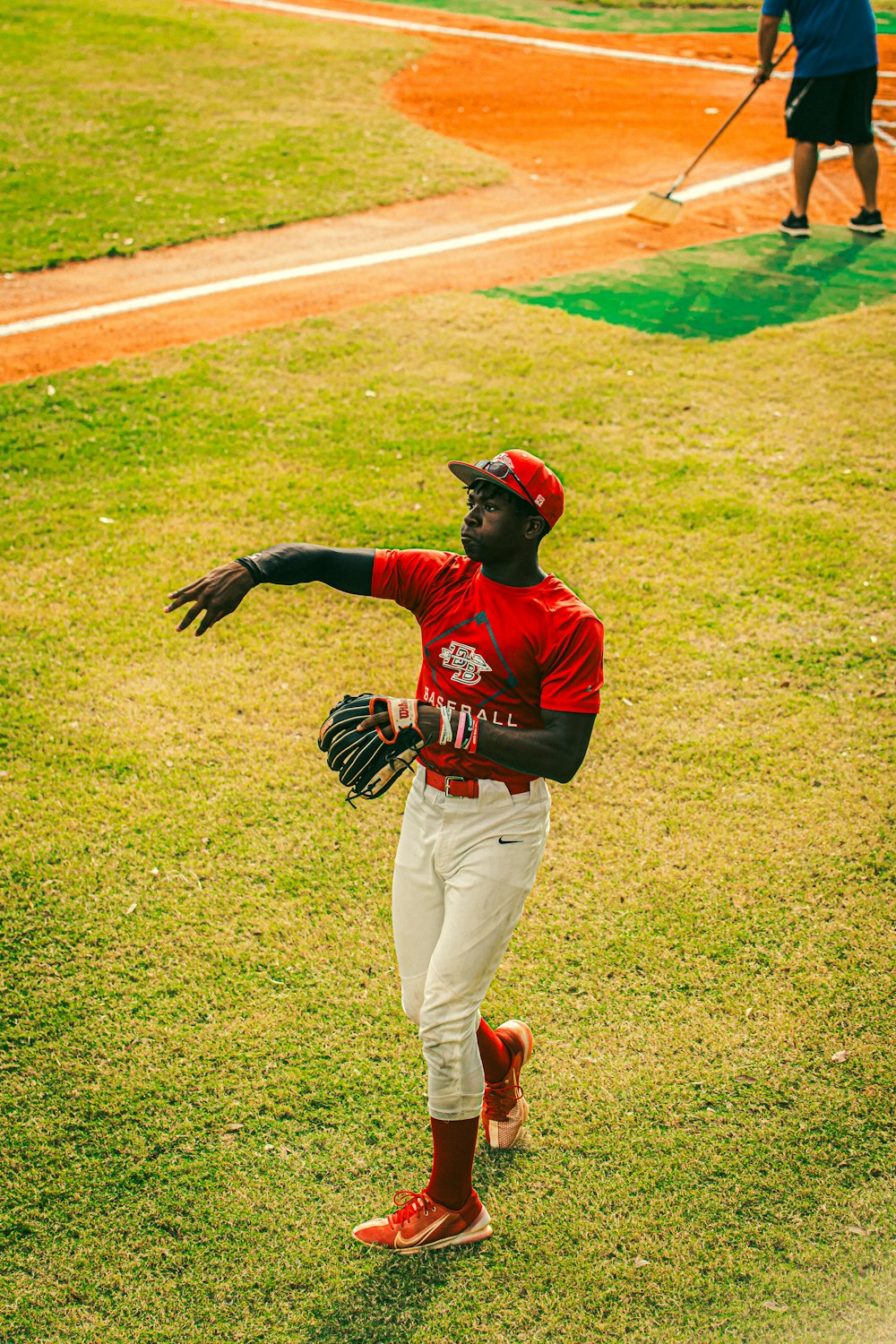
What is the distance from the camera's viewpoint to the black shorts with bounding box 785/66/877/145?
36.3 ft

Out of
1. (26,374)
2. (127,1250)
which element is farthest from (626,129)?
(127,1250)

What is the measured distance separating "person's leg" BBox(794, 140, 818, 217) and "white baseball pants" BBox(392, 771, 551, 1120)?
9916 mm

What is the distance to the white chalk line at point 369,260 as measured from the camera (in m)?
11.0

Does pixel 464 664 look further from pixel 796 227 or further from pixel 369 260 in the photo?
pixel 796 227

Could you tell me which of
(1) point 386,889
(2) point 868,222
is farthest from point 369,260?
(1) point 386,889

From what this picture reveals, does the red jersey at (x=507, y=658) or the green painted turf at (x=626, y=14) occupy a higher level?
the green painted turf at (x=626, y=14)

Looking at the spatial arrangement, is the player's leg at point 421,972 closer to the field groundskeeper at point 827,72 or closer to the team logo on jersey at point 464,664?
the team logo on jersey at point 464,664

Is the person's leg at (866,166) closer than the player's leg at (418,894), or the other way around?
the player's leg at (418,894)

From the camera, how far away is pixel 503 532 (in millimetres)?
3785

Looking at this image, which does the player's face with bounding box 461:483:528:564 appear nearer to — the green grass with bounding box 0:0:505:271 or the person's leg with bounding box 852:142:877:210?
the person's leg with bounding box 852:142:877:210

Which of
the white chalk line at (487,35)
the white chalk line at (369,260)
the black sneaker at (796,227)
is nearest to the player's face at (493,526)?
the white chalk line at (369,260)

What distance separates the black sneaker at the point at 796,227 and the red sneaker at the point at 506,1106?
10584 mm

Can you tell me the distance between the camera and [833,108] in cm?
1114

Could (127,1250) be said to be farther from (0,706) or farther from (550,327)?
Answer: (550,327)
